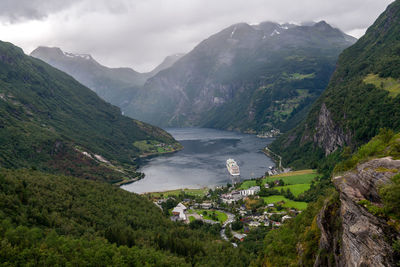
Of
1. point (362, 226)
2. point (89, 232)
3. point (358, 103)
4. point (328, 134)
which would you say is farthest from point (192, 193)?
point (362, 226)

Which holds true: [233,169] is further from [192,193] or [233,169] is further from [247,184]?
[192,193]

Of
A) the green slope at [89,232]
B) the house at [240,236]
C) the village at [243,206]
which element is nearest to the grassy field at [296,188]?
the village at [243,206]

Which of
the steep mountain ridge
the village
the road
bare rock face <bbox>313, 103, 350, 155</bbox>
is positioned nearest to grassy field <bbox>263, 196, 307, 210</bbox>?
the village

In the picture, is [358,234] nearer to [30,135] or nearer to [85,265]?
[85,265]

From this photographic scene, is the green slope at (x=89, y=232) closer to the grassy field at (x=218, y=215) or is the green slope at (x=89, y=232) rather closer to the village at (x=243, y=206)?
the village at (x=243, y=206)

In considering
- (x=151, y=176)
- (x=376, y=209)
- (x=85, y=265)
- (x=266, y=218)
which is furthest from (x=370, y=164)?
(x=151, y=176)
